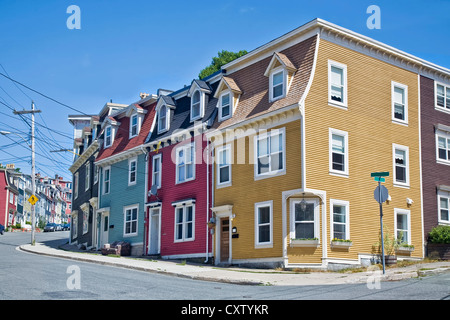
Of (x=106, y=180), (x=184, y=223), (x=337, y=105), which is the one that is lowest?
(x=184, y=223)

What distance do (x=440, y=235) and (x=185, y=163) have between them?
13190 millimetres

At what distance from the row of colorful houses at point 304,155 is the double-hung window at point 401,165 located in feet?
0.22

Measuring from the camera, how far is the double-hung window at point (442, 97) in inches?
1148

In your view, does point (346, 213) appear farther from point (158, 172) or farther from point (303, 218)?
point (158, 172)

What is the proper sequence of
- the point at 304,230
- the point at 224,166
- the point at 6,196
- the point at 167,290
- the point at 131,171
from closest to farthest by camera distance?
1. the point at 167,290
2. the point at 304,230
3. the point at 224,166
4. the point at 131,171
5. the point at 6,196

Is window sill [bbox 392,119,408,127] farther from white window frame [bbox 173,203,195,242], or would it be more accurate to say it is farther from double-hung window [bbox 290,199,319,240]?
white window frame [bbox 173,203,195,242]

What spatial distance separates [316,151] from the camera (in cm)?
2358

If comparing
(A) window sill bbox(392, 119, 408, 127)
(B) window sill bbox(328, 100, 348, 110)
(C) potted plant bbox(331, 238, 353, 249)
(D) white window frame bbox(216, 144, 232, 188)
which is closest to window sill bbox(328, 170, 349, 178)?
(C) potted plant bbox(331, 238, 353, 249)

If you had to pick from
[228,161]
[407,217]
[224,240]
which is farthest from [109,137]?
[407,217]

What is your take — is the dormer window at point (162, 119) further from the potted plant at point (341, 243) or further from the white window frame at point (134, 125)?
the potted plant at point (341, 243)
